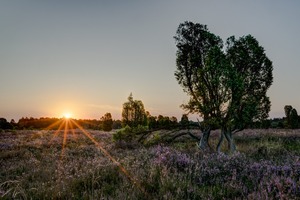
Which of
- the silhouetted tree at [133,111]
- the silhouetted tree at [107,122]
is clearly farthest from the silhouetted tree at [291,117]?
the silhouetted tree at [107,122]

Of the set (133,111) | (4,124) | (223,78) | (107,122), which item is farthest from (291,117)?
(4,124)

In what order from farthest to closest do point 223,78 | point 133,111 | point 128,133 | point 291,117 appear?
point 133,111
point 291,117
point 128,133
point 223,78

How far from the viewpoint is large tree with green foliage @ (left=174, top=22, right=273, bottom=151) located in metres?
10.6

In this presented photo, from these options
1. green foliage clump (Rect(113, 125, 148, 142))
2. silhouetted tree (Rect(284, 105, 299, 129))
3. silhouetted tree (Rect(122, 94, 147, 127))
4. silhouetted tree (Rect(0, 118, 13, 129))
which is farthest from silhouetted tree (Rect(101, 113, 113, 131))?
green foliage clump (Rect(113, 125, 148, 142))

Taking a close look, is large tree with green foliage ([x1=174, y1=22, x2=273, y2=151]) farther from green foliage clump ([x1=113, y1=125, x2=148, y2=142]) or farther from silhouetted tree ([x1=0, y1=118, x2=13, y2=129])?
silhouetted tree ([x1=0, y1=118, x2=13, y2=129])

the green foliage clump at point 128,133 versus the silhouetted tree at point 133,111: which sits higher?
the silhouetted tree at point 133,111

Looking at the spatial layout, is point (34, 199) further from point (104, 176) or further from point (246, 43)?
point (246, 43)

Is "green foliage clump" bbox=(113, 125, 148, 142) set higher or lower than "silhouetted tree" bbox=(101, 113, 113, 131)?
lower

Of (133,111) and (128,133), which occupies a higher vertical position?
(133,111)

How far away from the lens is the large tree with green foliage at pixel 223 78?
34.7 feet

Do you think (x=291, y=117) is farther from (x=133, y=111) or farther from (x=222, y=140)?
(x=222, y=140)

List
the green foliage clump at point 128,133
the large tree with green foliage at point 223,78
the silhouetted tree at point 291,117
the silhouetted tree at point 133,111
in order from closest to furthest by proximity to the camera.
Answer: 1. the large tree with green foliage at point 223,78
2. the green foliage clump at point 128,133
3. the silhouetted tree at point 291,117
4. the silhouetted tree at point 133,111

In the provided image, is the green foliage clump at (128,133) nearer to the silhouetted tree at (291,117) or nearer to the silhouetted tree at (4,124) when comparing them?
the silhouetted tree at (291,117)

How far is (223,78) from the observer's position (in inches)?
414
